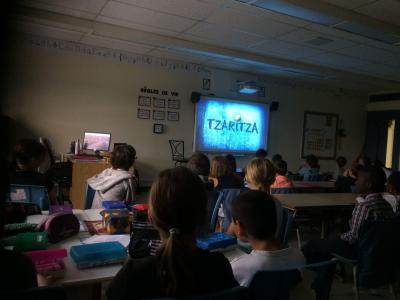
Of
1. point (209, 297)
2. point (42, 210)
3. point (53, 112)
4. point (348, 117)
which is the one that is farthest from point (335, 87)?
point (209, 297)

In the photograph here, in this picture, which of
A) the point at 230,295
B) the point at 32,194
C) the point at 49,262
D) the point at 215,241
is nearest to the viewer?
the point at 230,295

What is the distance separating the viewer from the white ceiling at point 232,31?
12.6ft

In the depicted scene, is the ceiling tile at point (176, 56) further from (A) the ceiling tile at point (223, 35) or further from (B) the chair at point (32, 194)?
(B) the chair at point (32, 194)

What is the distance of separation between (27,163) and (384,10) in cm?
392

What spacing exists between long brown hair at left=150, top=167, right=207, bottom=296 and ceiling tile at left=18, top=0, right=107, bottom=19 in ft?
11.7

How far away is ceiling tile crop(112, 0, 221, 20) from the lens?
3.74 metres

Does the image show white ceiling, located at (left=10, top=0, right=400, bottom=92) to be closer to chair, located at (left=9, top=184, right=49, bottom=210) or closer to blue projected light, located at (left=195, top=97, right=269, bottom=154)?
blue projected light, located at (left=195, top=97, right=269, bottom=154)

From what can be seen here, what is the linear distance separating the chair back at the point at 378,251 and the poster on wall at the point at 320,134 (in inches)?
247

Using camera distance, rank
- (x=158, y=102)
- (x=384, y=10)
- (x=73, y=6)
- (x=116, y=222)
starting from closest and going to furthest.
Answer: (x=116, y=222) → (x=384, y=10) → (x=73, y=6) → (x=158, y=102)

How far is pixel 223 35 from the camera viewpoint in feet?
16.1

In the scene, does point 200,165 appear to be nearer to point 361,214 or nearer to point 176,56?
point 361,214

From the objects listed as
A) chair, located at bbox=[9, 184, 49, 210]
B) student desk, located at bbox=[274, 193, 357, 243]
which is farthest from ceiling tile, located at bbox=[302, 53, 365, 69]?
chair, located at bbox=[9, 184, 49, 210]

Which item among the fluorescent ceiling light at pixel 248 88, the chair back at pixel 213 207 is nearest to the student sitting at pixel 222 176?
the chair back at pixel 213 207

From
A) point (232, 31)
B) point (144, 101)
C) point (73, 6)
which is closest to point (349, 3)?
point (232, 31)
